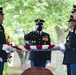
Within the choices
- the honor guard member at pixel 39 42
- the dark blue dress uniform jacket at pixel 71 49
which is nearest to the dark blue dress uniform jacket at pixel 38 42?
the honor guard member at pixel 39 42

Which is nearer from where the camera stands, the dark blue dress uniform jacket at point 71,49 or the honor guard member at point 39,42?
the dark blue dress uniform jacket at point 71,49

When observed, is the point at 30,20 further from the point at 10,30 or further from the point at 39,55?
the point at 39,55

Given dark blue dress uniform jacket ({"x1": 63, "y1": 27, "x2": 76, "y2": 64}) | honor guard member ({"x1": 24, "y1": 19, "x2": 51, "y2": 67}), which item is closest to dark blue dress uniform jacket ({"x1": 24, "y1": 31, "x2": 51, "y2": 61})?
honor guard member ({"x1": 24, "y1": 19, "x2": 51, "y2": 67})

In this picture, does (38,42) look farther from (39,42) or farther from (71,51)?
(71,51)

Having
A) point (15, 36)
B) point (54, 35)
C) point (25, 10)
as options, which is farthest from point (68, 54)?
point (54, 35)

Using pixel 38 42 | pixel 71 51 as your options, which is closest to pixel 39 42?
pixel 38 42

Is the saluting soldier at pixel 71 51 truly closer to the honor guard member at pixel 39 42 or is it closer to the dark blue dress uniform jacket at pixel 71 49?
the dark blue dress uniform jacket at pixel 71 49

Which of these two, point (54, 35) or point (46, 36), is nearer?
point (46, 36)

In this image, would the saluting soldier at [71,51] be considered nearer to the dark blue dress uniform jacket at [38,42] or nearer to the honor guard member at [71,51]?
the honor guard member at [71,51]

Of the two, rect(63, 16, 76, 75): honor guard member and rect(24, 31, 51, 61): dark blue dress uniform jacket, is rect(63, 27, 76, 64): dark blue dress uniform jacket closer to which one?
rect(63, 16, 76, 75): honor guard member

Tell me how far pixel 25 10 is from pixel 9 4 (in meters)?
0.40

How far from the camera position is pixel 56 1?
6.59 metres

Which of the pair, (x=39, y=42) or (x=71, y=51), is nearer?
(x=71, y=51)

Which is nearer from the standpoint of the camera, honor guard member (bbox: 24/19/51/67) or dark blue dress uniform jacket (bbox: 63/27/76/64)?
dark blue dress uniform jacket (bbox: 63/27/76/64)
